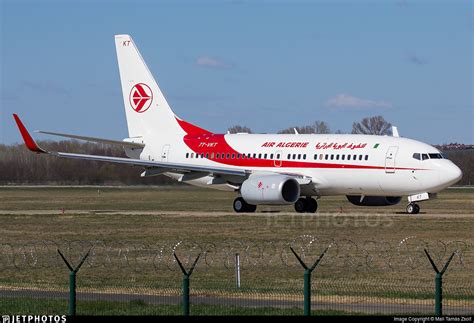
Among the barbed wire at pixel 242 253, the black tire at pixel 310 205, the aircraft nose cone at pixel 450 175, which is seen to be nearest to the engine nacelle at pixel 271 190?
the black tire at pixel 310 205

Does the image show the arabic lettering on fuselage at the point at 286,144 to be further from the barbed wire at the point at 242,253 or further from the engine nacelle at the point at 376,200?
the barbed wire at the point at 242,253

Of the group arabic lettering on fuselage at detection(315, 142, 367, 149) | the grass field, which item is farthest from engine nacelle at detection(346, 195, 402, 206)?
arabic lettering on fuselage at detection(315, 142, 367, 149)

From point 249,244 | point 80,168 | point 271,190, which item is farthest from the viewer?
point 80,168

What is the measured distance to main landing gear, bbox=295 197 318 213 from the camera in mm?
55406

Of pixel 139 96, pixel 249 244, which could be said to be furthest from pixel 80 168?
pixel 249 244

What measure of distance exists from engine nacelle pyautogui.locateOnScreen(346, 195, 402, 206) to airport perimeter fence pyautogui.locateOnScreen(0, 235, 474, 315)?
17217mm

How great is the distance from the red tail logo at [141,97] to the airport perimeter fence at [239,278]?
25.7 meters

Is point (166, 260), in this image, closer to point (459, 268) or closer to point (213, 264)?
point (213, 264)

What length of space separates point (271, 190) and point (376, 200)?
6.25 metres

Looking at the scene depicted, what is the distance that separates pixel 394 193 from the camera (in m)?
52.4

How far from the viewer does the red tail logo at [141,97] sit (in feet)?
207

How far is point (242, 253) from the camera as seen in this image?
34125 mm

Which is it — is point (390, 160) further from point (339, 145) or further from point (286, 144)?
point (286, 144)

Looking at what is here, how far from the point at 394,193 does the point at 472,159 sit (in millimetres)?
50013
